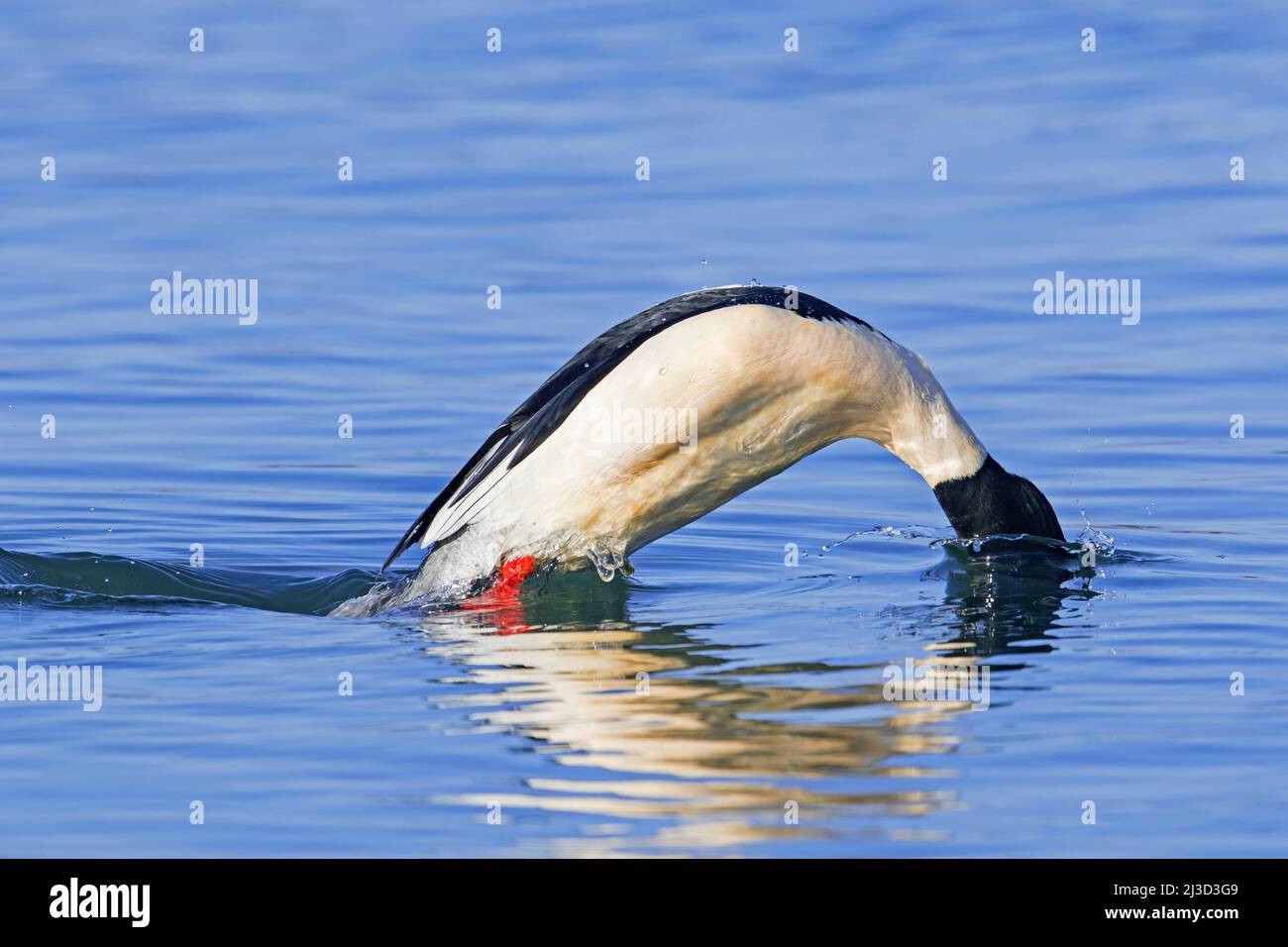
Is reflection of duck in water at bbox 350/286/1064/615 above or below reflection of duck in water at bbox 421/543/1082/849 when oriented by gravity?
above

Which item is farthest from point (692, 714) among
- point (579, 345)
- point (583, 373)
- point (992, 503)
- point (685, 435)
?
point (579, 345)

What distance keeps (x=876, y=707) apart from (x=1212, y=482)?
208 inches

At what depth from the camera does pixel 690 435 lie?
10.1 meters

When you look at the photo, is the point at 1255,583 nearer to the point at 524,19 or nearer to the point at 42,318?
the point at 42,318

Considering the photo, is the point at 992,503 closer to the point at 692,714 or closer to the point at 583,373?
the point at 583,373

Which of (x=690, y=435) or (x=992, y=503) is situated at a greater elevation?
(x=690, y=435)

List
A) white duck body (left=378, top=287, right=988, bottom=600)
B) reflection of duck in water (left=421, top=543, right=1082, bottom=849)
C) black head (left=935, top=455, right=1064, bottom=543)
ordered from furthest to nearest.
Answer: black head (left=935, top=455, right=1064, bottom=543) → white duck body (left=378, top=287, right=988, bottom=600) → reflection of duck in water (left=421, top=543, right=1082, bottom=849)

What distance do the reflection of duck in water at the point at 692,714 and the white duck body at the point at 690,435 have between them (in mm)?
376

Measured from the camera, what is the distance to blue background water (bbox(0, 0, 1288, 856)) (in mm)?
7422

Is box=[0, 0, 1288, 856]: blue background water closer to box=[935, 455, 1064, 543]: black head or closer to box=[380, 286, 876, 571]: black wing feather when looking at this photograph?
box=[935, 455, 1064, 543]: black head

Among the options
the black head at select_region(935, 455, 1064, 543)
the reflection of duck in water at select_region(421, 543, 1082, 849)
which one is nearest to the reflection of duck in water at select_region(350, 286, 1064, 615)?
the black head at select_region(935, 455, 1064, 543)

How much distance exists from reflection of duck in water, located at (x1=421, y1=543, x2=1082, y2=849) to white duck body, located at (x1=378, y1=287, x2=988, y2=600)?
38 cm

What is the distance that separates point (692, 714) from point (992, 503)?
3.05 meters

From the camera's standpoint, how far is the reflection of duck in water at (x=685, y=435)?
9.90 metres
